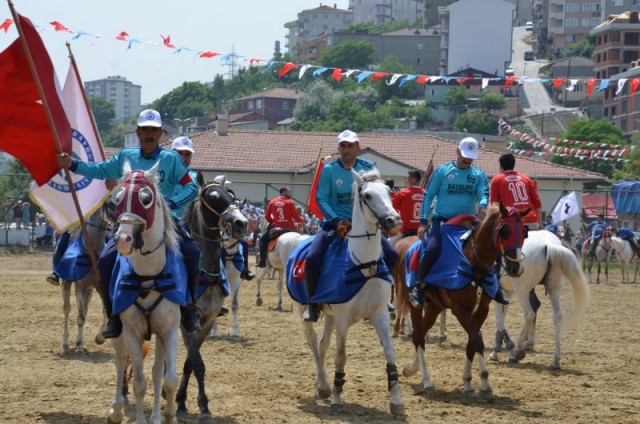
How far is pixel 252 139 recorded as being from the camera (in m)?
61.1

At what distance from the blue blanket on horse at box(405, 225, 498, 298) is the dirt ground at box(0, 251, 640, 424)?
1.17m

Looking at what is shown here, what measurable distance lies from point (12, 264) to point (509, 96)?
121567 mm

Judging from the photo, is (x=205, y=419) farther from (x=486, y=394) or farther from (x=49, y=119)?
(x=486, y=394)

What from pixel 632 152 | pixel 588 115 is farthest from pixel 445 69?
pixel 632 152

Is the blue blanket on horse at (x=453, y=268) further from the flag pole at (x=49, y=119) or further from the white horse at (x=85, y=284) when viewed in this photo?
the white horse at (x=85, y=284)

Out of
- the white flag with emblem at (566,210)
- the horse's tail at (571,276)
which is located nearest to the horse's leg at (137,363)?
the horse's tail at (571,276)

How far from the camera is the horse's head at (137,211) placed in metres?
8.48

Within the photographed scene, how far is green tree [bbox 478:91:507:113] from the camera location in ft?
463

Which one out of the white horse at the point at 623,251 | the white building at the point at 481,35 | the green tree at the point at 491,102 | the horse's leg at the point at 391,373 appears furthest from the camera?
the white building at the point at 481,35

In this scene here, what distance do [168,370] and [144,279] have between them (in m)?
0.78

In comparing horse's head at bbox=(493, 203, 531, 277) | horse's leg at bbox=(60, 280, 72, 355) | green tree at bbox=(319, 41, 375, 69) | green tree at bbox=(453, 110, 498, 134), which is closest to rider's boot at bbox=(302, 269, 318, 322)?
horse's head at bbox=(493, 203, 531, 277)

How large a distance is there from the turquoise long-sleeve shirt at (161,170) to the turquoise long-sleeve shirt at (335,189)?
56.2 inches

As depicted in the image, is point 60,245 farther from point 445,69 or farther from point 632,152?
point 445,69

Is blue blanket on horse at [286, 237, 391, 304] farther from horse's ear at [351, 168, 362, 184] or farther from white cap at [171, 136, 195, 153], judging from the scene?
white cap at [171, 136, 195, 153]
